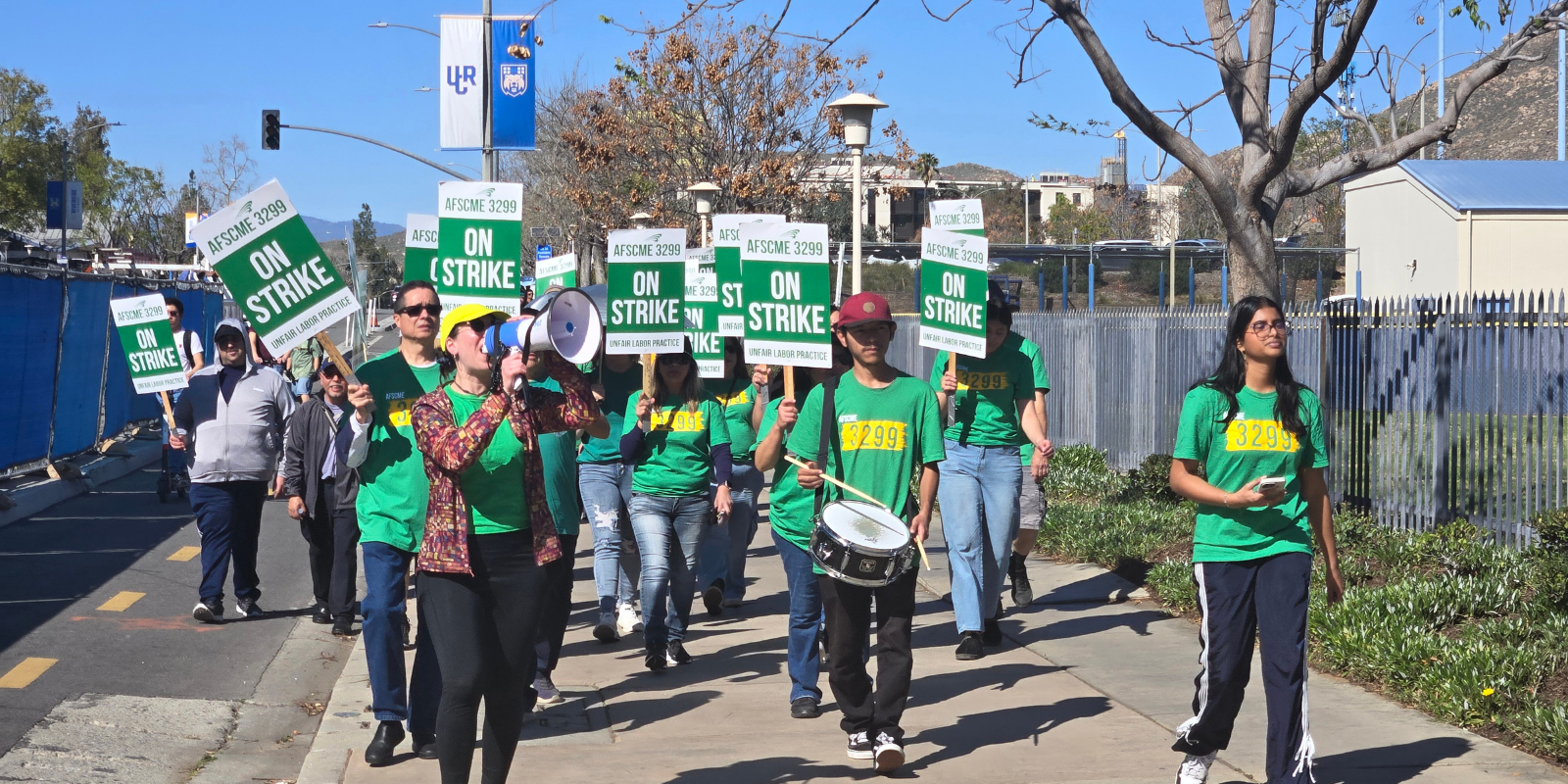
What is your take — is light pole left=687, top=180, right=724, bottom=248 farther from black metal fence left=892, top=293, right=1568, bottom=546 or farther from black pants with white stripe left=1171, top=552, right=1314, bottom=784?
black pants with white stripe left=1171, top=552, right=1314, bottom=784

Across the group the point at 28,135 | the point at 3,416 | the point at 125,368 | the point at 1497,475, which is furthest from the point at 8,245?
the point at 1497,475

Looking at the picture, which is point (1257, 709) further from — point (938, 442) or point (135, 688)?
point (135, 688)

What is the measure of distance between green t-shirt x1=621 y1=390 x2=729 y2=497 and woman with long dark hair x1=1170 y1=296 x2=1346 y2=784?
126 inches

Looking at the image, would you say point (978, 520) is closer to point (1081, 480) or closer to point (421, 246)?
point (421, 246)

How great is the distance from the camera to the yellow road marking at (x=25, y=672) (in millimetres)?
7584

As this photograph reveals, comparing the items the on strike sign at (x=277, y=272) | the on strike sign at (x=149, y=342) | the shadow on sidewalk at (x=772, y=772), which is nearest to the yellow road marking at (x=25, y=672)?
the on strike sign at (x=277, y=272)

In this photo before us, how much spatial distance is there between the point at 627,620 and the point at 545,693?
175cm

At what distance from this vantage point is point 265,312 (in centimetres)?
595

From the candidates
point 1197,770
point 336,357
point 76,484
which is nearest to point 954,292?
point 1197,770

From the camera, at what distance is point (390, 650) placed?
6.16 m

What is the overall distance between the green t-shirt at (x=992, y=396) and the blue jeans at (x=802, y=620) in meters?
1.73

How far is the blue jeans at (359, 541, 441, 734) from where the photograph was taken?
598 centimetres

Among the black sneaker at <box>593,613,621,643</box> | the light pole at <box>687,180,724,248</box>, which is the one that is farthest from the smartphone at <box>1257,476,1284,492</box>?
the light pole at <box>687,180,724,248</box>

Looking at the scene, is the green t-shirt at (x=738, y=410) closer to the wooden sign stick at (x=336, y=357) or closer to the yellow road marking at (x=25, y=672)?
the wooden sign stick at (x=336, y=357)
